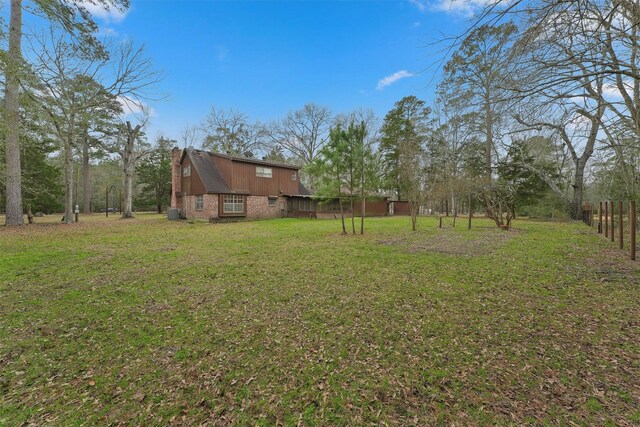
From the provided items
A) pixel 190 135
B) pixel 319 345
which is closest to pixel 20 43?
pixel 319 345

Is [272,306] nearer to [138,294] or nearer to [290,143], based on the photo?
[138,294]

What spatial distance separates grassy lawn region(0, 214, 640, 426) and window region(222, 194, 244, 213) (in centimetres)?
1348

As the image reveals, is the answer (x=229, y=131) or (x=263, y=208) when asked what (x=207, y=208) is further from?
(x=229, y=131)

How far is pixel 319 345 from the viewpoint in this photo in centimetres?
306

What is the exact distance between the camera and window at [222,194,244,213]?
19.4 metres

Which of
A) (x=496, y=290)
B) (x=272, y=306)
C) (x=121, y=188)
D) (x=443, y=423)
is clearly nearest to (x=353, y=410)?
(x=443, y=423)

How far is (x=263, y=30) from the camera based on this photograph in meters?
13.3

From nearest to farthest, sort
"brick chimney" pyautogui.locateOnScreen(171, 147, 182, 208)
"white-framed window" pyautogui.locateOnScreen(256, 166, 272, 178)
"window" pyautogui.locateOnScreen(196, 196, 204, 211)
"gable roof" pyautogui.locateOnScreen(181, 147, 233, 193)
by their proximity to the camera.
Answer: "gable roof" pyautogui.locateOnScreen(181, 147, 233, 193) < "window" pyautogui.locateOnScreen(196, 196, 204, 211) < "white-framed window" pyautogui.locateOnScreen(256, 166, 272, 178) < "brick chimney" pyautogui.locateOnScreen(171, 147, 182, 208)

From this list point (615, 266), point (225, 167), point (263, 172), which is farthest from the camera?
point (263, 172)

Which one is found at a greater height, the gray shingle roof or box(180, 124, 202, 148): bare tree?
box(180, 124, 202, 148): bare tree

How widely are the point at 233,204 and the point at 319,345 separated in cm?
1829

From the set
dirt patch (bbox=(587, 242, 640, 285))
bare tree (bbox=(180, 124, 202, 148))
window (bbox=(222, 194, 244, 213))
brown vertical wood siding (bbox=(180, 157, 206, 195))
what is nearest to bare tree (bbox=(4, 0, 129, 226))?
brown vertical wood siding (bbox=(180, 157, 206, 195))

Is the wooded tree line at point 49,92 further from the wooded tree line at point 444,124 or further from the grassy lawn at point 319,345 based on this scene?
the grassy lawn at point 319,345

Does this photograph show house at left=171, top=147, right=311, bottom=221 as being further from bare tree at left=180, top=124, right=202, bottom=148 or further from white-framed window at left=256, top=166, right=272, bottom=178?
bare tree at left=180, top=124, right=202, bottom=148
